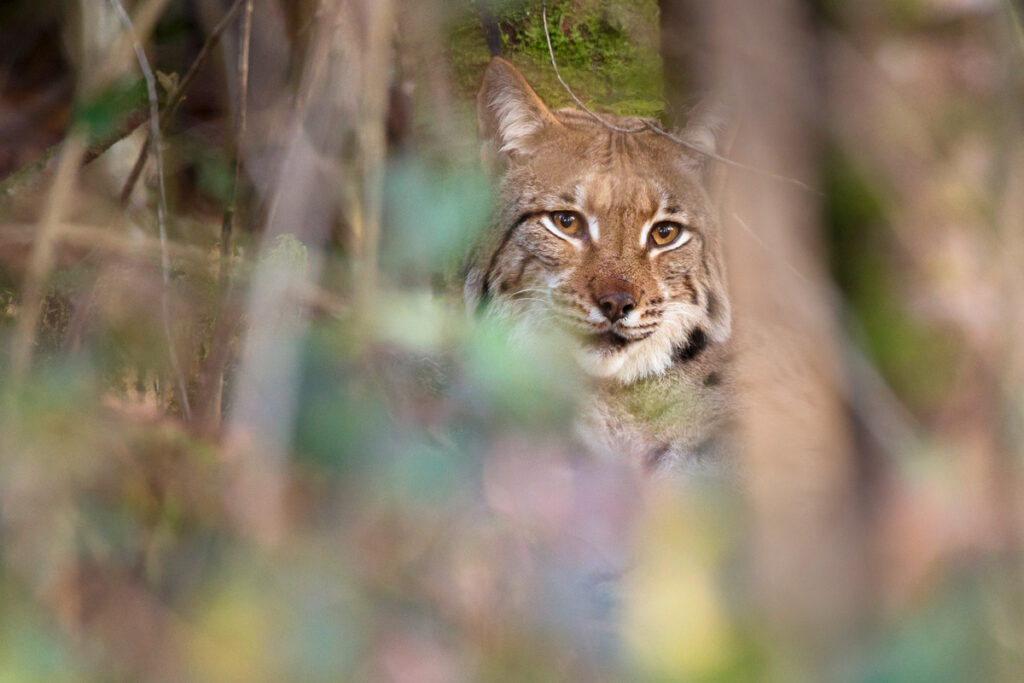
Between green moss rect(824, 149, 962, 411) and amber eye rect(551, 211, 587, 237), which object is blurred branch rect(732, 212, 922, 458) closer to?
green moss rect(824, 149, 962, 411)

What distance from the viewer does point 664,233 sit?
1.69 metres

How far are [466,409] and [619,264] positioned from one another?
0.41 meters

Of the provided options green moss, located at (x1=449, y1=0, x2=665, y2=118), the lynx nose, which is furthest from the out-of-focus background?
the lynx nose

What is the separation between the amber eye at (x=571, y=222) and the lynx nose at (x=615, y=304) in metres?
0.14

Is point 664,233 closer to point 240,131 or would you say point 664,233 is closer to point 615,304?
point 615,304

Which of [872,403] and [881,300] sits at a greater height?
[881,300]

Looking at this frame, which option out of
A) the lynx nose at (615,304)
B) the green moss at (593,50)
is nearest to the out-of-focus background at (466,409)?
the green moss at (593,50)

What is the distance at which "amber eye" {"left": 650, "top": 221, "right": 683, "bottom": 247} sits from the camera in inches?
66.1

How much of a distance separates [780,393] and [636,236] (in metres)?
0.50

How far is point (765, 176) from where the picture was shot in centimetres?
90

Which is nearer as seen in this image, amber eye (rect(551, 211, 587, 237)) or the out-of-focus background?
the out-of-focus background

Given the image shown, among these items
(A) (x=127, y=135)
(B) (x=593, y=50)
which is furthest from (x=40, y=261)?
(B) (x=593, y=50)

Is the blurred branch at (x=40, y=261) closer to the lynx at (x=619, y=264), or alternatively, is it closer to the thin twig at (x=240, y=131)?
the thin twig at (x=240, y=131)

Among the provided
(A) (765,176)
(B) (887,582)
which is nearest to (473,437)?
(B) (887,582)
